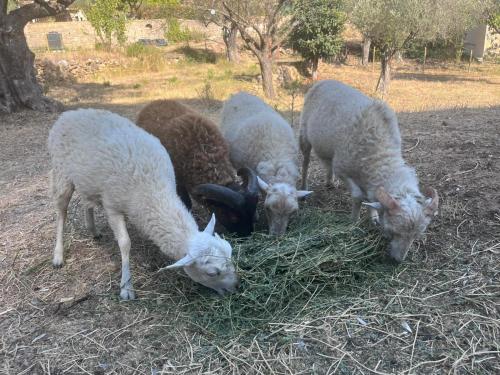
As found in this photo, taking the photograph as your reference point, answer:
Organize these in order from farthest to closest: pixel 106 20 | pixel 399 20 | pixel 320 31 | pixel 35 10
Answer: pixel 106 20 < pixel 320 31 < pixel 399 20 < pixel 35 10

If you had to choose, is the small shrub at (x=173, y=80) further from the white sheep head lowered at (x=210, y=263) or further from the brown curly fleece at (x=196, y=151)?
the white sheep head lowered at (x=210, y=263)

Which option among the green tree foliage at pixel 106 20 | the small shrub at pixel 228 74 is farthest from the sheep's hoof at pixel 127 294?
the green tree foliage at pixel 106 20

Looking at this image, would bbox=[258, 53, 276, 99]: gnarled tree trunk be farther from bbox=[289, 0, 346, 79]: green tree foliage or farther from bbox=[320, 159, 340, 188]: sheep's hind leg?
bbox=[320, 159, 340, 188]: sheep's hind leg

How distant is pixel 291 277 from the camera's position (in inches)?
145

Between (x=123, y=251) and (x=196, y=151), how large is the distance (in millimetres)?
1368

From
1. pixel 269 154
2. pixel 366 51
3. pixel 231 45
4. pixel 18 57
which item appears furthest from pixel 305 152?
pixel 366 51

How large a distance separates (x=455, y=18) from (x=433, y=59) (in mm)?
12100

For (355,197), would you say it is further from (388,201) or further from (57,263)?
(57,263)

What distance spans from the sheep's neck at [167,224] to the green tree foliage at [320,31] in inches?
705

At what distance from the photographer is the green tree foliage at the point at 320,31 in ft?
67.6

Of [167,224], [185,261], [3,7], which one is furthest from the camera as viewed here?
[3,7]

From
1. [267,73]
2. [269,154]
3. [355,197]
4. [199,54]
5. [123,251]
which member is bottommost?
[123,251]

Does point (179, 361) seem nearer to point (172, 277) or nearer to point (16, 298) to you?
point (172, 277)

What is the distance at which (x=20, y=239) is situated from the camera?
4906mm
